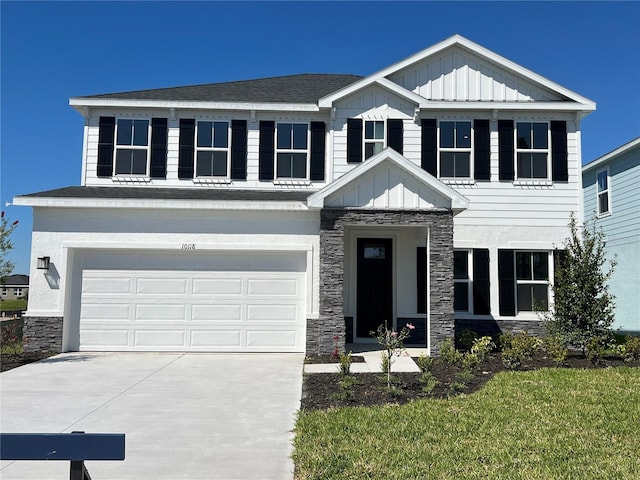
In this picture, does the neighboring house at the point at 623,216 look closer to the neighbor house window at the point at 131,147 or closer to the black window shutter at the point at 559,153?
the black window shutter at the point at 559,153

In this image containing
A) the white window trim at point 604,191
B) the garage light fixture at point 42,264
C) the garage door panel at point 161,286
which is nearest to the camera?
the garage light fixture at point 42,264

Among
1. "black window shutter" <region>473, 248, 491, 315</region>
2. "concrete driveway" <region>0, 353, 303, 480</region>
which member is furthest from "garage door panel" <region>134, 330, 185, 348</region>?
"black window shutter" <region>473, 248, 491, 315</region>

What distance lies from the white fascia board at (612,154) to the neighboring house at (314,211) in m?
4.24

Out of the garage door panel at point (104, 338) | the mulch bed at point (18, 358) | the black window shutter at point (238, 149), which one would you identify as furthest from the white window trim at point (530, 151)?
the mulch bed at point (18, 358)

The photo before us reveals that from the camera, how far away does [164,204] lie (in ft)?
36.8

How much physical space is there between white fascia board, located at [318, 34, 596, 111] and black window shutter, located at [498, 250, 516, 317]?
449 centimetres

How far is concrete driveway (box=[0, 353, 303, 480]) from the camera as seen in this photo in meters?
4.93

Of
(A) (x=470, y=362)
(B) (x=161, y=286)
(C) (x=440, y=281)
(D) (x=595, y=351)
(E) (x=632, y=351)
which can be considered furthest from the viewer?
(B) (x=161, y=286)

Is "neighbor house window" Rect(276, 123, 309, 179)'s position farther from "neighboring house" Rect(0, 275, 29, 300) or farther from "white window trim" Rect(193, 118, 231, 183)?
"neighboring house" Rect(0, 275, 29, 300)

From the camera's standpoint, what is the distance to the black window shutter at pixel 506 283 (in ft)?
41.7

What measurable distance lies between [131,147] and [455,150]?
28.9ft

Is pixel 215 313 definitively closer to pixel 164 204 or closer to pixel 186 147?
pixel 164 204

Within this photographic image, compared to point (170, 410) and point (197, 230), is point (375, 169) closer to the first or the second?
point (197, 230)

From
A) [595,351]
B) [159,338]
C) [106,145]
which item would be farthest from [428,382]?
[106,145]
